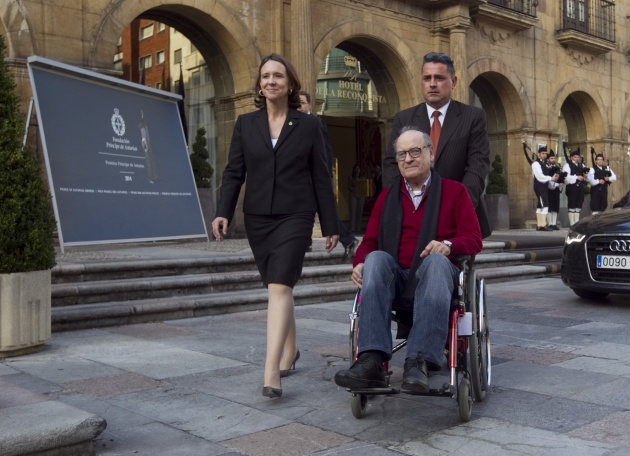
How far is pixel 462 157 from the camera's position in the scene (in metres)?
4.66

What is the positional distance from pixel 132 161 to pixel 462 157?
5.88 meters

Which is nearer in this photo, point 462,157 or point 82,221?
point 462,157

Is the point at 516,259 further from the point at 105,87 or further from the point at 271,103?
the point at 271,103

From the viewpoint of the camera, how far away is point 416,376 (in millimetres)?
3463

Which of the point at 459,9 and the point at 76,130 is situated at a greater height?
the point at 459,9

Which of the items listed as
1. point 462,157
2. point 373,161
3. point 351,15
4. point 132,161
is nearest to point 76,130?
point 132,161

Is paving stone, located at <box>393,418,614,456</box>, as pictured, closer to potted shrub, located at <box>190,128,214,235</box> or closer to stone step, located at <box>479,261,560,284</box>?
stone step, located at <box>479,261,560,284</box>

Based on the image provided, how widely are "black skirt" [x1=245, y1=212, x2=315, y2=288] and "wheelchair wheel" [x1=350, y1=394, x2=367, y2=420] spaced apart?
0.79 m

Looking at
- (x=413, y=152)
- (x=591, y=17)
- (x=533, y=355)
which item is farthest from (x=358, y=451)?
(x=591, y=17)

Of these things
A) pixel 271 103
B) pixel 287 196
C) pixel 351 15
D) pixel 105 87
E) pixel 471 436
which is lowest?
pixel 471 436

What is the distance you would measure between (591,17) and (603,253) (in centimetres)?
1786

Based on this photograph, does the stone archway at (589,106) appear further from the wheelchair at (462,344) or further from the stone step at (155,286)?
the wheelchair at (462,344)

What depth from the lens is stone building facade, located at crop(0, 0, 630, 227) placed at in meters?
12.0

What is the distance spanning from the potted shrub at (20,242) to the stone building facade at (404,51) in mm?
6146
